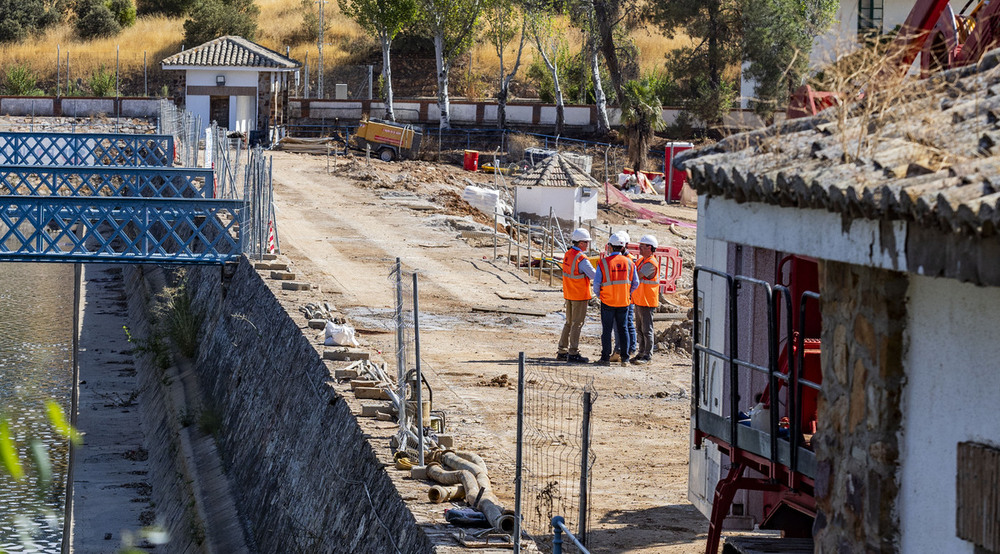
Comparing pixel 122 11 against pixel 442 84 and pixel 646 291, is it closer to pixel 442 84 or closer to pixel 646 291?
pixel 442 84

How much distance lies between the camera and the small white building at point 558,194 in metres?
32.0

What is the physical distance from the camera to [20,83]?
6025 cm

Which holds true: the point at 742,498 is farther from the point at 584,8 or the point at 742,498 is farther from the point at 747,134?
the point at 584,8

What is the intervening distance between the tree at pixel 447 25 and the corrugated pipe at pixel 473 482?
44657mm

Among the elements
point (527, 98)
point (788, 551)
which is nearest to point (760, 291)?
point (788, 551)

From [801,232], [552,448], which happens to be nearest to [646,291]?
[552,448]

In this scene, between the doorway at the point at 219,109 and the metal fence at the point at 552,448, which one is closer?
the metal fence at the point at 552,448

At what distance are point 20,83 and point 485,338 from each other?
47950 mm

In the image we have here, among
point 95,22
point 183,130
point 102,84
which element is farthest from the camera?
point 95,22

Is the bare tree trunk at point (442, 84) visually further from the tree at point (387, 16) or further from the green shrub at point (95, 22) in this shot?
the green shrub at point (95, 22)

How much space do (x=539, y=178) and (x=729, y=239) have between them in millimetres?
26259

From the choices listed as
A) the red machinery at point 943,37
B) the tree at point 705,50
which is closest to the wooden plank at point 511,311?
the red machinery at point 943,37

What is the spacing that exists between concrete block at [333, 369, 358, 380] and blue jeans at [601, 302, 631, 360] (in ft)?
13.6

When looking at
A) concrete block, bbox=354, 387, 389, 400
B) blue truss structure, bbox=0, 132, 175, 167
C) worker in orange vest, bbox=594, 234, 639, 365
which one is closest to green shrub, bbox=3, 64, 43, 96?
blue truss structure, bbox=0, 132, 175, 167
